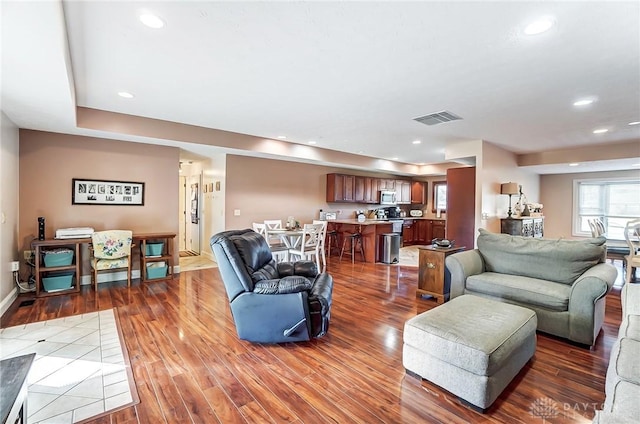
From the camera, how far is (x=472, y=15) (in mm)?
1954

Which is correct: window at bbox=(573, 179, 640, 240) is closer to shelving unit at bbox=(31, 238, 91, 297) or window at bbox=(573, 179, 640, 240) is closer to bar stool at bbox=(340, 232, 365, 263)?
bar stool at bbox=(340, 232, 365, 263)

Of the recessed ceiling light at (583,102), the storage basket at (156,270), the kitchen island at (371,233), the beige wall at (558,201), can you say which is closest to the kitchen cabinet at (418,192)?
the beige wall at (558,201)

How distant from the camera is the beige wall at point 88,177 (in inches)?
166

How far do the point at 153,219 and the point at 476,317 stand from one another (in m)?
5.11

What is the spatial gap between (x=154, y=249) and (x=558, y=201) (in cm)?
1019

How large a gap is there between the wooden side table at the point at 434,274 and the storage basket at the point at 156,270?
13.4 feet

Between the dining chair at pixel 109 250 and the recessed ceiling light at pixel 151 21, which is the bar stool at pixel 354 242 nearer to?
the dining chair at pixel 109 250

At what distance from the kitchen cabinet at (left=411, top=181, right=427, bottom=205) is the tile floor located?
8.89m

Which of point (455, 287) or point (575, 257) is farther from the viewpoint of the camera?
point (455, 287)

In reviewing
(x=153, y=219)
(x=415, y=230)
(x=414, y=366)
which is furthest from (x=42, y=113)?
(x=415, y=230)

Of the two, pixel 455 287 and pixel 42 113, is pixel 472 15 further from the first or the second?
pixel 42 113

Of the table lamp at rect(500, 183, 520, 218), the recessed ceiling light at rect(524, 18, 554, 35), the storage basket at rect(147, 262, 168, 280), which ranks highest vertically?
the recessed ceiling light at rect(524, 18, 554, 35)

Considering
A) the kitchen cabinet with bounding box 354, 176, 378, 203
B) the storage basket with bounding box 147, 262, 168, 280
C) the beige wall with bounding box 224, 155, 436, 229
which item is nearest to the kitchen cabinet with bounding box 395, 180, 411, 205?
the kitchen cabinet with bounding box 354, 176, 378, 203

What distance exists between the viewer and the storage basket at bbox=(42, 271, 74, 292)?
4.05m
